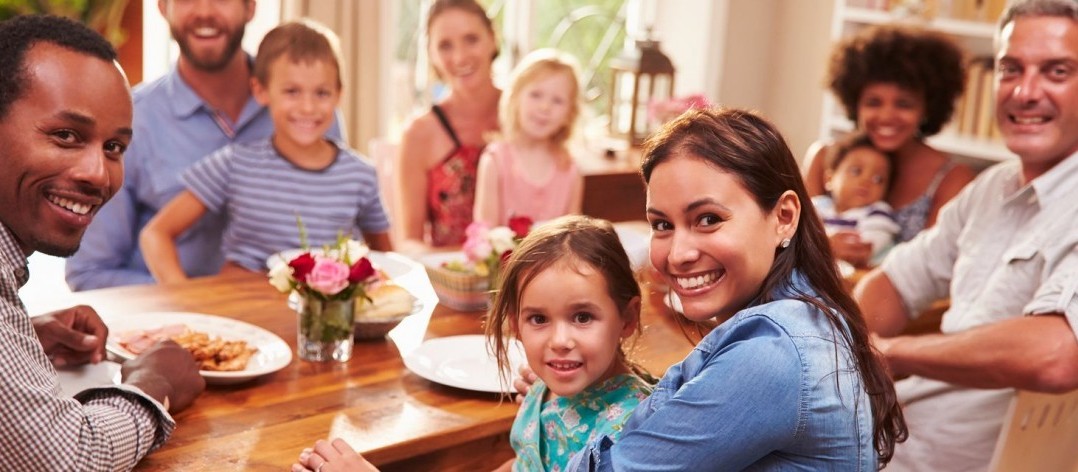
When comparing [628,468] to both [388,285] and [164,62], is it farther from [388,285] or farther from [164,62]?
[164,62]

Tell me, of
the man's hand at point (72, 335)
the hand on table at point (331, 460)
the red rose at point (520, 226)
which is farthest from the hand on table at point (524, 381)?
the man's hand at point (72, 335)

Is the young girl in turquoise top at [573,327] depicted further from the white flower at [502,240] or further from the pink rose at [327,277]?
the white flower at [502,240]

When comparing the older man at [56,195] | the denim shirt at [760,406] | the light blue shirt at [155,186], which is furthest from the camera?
the light blue shirt at [155,186]

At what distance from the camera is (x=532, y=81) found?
329cm

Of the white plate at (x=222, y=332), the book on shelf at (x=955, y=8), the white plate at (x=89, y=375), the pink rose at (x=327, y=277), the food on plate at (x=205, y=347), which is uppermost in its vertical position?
the book on shelf at (x=955, y=8)

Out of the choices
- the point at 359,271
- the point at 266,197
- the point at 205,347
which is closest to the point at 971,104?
the point at 266,197

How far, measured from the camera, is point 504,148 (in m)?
3.39

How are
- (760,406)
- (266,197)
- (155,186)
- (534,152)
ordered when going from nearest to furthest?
(760,406)
(266,197)
(155,186)
(534,152)

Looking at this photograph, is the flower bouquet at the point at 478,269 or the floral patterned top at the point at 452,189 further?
the floral patterned top at the point at 452,189

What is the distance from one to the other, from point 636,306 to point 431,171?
6.44ft

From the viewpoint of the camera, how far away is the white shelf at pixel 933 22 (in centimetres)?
470

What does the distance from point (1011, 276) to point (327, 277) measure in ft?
4.35

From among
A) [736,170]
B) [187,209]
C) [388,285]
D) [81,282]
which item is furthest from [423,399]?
[81,282]

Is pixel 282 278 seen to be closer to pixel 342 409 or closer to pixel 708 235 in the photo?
pixel 342 409
